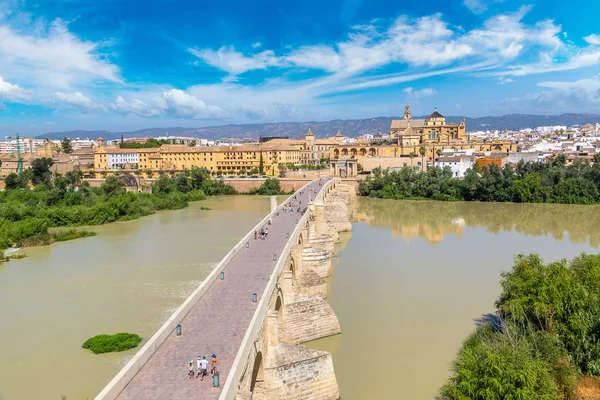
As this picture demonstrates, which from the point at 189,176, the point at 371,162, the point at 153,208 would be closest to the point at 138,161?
the point at 189,176

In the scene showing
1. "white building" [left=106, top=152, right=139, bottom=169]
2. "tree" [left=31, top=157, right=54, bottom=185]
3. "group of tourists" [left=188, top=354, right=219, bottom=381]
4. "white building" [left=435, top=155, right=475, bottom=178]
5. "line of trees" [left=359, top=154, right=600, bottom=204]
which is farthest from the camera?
"white building" [left=106, top=152, right=139, bottom=169]

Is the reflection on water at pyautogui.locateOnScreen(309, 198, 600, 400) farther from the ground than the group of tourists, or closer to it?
closer to it

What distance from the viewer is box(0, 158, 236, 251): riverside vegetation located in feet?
79.7

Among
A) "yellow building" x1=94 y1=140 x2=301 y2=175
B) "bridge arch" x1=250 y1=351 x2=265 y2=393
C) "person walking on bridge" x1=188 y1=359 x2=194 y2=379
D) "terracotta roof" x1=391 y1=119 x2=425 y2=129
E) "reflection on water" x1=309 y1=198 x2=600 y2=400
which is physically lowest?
"reflection on water" x1=309 y1=198 x2=600 y2=400

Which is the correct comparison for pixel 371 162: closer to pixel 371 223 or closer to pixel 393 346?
pixel 371 223

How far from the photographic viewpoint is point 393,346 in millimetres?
11062

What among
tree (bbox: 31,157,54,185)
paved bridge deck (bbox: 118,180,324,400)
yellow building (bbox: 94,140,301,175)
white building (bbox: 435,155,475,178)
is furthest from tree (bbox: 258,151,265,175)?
paved bridge deck (bbox: 118,180,324,400)

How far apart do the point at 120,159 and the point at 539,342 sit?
55497 millimetres

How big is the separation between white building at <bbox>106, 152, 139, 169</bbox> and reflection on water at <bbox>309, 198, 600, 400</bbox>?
116ft

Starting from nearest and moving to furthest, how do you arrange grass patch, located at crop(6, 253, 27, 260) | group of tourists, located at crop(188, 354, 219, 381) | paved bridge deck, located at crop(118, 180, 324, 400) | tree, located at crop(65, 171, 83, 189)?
paved bridge deck, located at crop(118, 180, 324, 400)
group of tourists, located at crop(188, 354, 219, 381)
grass patch, located at crop(6, 253, 27, 260)
tree, located at crop(65, 171, 83, 189)

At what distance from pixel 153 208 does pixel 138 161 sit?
78.9ft

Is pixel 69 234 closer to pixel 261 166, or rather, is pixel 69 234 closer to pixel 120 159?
pixel 261 166

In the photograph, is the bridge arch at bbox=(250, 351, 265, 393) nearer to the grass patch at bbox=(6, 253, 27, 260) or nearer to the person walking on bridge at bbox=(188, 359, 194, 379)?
the person walking on bridge at bbox=(188, 359, 194, 379)

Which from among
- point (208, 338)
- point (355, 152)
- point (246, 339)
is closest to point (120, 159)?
point (355, 152)
